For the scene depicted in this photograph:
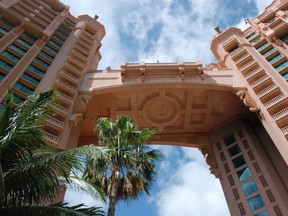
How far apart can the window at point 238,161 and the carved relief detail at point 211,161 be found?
1.91 m

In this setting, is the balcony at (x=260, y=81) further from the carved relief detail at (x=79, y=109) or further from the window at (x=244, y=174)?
the carved relief detail at (x=79, y=109)

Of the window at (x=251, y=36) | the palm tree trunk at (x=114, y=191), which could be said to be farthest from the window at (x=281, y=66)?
the palm tree trunk at (x=114, y=191)

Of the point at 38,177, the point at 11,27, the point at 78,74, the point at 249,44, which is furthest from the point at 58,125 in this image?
the point at 249,44

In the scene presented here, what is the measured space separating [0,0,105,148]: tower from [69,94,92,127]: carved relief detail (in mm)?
446

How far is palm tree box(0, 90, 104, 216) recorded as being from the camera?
902cm

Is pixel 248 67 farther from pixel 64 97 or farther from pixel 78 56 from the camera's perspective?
pixel 64 97

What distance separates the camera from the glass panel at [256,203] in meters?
24.2

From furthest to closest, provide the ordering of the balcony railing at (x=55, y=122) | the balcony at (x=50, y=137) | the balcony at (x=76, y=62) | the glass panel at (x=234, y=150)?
the balcony at (x=76, y=62) → the glass panel at (x=234, y=150) → the balcony railing at (x=55, y=122) → the balcony at (x=50, y=137)

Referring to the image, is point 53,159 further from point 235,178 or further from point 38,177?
point 235,178

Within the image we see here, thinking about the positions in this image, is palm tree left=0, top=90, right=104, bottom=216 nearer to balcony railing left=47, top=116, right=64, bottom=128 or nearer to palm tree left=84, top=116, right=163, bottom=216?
palm tree left=84, top=116, right=163, bottom=216

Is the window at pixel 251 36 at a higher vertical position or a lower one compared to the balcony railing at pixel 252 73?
higher

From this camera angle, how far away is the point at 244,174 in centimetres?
2712

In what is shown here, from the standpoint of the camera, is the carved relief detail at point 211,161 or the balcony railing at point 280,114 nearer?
the balcony railing at point 280,114

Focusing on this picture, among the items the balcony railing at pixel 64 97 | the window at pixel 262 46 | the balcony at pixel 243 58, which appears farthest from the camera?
the window at pixel 262 46
